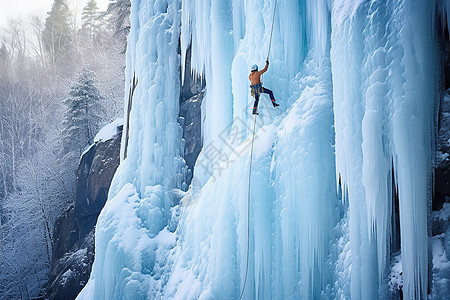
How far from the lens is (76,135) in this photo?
13312mm

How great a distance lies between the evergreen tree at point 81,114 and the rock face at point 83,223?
8.20 feet

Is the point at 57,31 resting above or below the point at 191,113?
above

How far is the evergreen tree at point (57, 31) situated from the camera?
2158 centimetres

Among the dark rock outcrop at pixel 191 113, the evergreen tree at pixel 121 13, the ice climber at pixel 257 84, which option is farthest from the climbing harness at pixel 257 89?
the evergreen tree at pixel 121 13

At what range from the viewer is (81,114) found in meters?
13.2

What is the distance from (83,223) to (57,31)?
53.7ft

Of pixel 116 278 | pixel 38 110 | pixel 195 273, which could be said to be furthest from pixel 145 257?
pixel 38 110

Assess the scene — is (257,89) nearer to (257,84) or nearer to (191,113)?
(257,84)

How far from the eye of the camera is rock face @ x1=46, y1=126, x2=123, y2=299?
9.80 m

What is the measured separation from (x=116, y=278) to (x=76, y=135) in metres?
9.19

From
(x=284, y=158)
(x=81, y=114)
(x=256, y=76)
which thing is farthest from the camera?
(x=81, y=114)

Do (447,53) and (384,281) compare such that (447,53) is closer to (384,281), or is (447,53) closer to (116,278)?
(384,281)

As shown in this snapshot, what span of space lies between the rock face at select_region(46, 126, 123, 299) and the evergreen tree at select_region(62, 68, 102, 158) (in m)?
2.50

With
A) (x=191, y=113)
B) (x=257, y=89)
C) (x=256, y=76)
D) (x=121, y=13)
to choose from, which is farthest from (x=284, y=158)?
(x=121, y=13)
